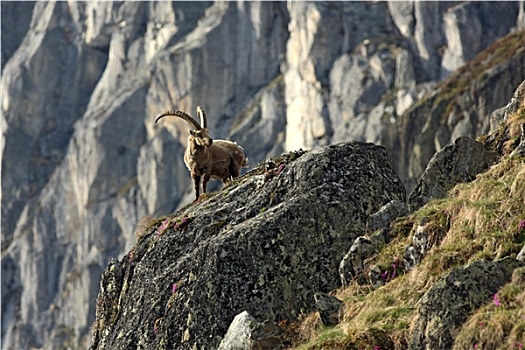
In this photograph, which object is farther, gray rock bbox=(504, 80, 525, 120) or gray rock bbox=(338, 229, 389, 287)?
gray rock bbox=(504, 80, 525, 120)

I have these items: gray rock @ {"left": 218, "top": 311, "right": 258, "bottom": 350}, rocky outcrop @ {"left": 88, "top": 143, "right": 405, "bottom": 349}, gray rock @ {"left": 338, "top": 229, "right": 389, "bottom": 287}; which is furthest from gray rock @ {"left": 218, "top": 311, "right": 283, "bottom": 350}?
gray rock @ {"left": 338, "top": 229, "right": 389, "bottom": 287}

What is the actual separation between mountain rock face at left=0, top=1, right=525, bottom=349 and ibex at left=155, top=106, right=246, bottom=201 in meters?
115

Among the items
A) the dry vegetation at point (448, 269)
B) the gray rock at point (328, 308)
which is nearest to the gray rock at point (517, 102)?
the dry vegetation at point (448, 269)

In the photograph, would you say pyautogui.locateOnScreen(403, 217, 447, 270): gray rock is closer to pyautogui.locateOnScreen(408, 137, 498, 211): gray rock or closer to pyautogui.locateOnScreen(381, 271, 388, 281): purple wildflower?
pyautogui.locateOnScreen(381, 271, 388, 281): purple wildflower

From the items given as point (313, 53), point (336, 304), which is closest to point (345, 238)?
point (336, 304)

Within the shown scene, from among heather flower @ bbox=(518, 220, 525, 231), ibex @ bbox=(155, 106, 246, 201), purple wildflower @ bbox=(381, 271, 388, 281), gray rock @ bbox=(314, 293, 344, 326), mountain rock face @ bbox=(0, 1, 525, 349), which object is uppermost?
mountain rock face @ bbox=(0, 1, 525, 349)

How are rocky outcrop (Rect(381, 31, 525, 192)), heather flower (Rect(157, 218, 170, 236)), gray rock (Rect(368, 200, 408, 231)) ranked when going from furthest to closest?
rocky outcrop (Rect(381, 31, 525, 192))
heather flower (Rect(157, 218, 170, 236))
gray rock (Rect(368, 200, 408, 231))

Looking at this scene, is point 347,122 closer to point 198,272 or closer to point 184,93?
point 184,93

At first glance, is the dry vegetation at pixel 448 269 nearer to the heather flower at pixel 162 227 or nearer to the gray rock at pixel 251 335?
the gray rock at pixel 251 335

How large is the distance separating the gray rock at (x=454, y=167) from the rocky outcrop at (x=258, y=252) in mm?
Answer: 957

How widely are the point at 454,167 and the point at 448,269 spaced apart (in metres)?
4.50

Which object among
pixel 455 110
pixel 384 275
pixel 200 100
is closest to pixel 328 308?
pixel 384 275

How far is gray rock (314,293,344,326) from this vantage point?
671 inches

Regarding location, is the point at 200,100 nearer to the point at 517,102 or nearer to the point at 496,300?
the point at 517,102
